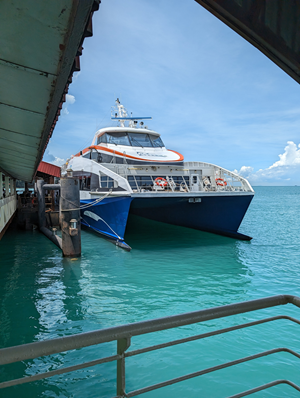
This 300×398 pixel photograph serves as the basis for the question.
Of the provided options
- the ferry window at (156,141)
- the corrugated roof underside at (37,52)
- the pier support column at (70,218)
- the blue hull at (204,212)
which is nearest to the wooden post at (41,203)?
the blue hull at (204,212)

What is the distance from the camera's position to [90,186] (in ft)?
45.4

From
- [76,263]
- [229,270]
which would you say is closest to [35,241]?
[76,263]

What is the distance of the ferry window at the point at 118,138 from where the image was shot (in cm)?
1494

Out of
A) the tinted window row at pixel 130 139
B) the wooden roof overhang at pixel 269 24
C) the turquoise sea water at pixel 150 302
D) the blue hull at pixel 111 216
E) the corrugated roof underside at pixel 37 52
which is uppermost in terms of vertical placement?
the tinted window row at pixel 130 139

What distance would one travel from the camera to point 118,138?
15.1 m

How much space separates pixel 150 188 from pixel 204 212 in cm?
281

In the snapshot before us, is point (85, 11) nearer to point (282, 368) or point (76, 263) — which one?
point (282, 368)

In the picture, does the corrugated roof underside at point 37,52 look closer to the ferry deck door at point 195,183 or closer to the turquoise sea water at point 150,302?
the turquoise sea water at point 150,302

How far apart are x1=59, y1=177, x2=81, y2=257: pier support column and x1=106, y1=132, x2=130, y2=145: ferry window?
5.19 metres

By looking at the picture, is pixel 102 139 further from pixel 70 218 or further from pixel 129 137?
pixel 70 218

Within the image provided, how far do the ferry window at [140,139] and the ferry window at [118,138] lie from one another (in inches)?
12.7

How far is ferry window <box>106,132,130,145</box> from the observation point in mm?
14938

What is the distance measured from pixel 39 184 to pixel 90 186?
13.7 feet

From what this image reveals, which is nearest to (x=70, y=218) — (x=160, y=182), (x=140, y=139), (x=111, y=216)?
(x=111, y=216)
